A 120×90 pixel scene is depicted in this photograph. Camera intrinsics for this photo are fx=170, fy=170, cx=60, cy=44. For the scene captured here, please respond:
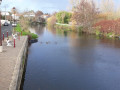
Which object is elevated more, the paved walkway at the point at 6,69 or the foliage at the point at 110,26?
the foliage at the point at 110,26

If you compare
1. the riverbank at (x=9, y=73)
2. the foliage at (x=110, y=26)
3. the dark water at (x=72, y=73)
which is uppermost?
the foliage at (x=110, y=26)

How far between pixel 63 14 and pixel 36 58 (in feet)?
149

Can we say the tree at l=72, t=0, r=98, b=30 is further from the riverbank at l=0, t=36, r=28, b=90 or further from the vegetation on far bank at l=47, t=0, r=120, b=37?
the riverbank at l=0, t=36, r=28, b=90

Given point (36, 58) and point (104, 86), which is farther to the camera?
point (36, 58)

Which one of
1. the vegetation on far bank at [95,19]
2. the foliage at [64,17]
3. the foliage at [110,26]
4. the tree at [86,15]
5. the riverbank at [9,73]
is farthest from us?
the foliage at [64,17]

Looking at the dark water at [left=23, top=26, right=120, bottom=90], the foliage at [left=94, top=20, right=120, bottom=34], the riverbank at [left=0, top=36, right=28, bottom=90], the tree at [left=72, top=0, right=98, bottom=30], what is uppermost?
the tree at [left=72, top=0, right=98, bottom=30]

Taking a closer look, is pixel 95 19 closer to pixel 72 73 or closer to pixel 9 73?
pixel 72 73

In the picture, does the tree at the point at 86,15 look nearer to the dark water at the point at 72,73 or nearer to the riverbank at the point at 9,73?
the dark water at the point at 72,73

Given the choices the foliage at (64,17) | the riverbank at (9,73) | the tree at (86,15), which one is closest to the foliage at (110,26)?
the tree at (86,15)

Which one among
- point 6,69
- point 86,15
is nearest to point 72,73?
point 6,69

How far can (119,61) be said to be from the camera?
14.3 m

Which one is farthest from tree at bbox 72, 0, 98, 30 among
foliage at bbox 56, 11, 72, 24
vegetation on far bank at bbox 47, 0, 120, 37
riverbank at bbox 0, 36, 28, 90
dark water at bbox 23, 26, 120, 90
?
riverbank at bbox 0, 36, 28, 90

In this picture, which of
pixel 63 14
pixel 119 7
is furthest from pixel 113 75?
pixel 63 14

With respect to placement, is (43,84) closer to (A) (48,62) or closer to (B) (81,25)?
(A) (48,62)
